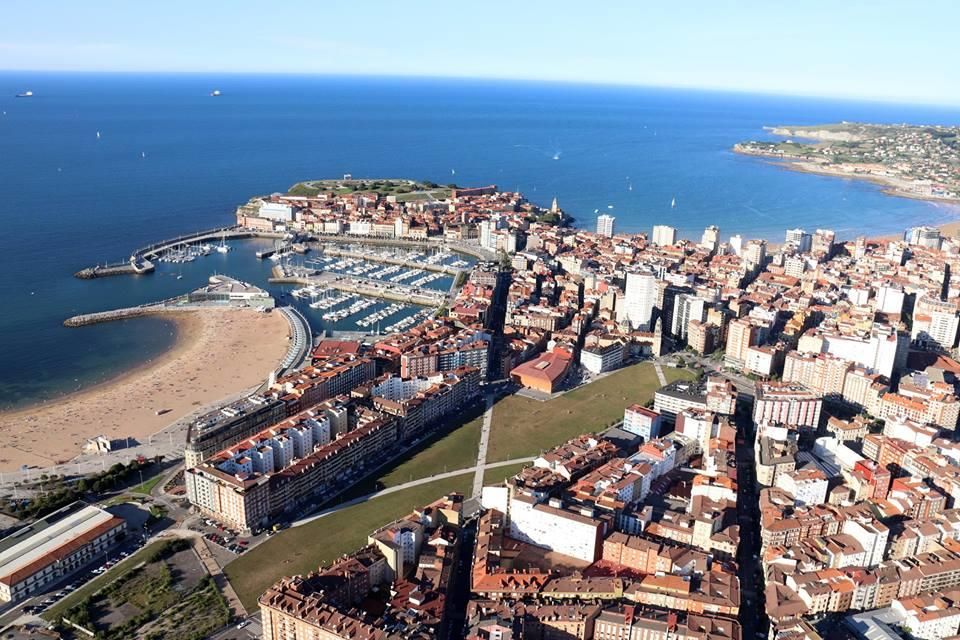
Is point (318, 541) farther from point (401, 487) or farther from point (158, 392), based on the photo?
point (158, 392)

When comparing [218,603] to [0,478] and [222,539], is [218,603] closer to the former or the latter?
[222,539]

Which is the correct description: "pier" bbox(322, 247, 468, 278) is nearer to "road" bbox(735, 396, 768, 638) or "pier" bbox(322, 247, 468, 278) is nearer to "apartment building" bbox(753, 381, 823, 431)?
"apartment building" bbox(753, 381, 823, 431)

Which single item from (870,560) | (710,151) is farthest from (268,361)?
(710,151)

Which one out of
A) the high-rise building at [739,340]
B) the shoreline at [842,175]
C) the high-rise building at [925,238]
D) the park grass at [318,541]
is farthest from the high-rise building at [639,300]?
the shoreline at [842,175]

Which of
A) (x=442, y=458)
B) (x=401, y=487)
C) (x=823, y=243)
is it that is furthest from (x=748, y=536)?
(x=823, y=243)

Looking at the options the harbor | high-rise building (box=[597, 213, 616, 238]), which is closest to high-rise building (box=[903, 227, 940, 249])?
high-rise building (box=[597, 213, 616, 238])

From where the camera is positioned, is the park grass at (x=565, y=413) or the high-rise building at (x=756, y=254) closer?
the park grass at (x=565, y=413)

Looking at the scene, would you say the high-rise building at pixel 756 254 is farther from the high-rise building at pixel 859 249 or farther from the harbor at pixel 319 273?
the harbor at pixel 319 273

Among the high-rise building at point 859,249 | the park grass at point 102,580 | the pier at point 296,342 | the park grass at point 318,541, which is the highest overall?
the high-rise building at point 859,249
